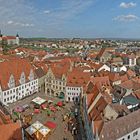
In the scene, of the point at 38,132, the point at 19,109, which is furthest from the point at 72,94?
the point at 38,132

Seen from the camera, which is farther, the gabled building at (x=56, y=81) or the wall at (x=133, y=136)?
the gabled building at (x=56, y=81)

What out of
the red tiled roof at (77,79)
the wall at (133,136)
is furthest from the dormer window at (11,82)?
the wall at (133,136)

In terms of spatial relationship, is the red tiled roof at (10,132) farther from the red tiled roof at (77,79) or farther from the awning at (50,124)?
the red tiled roof at (77,79)

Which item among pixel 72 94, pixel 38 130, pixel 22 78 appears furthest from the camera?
pixel 22 78

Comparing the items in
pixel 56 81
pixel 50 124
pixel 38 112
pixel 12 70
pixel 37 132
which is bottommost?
pixel 38 112

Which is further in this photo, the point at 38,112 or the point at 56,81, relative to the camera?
the point at 56,81

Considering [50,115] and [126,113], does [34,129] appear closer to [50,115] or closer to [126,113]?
[50,115]

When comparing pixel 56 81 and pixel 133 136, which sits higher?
pixel 56 81

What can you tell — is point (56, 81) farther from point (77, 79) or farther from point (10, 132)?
point (10, 132)

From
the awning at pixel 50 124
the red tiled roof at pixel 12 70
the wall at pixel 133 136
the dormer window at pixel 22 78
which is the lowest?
the awning at pixel 50 124

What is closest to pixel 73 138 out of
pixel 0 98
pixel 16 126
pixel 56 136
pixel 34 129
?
pixel 56 136

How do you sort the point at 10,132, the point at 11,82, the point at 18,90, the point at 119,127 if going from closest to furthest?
the point at 10,132 → the point at 119,127 → the point at 11,82 → the point at 18,90
